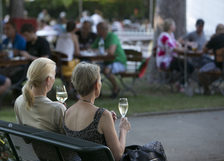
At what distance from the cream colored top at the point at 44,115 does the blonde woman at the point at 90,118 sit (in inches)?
8.6

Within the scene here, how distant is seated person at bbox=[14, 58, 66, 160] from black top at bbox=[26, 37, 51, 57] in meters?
5.41

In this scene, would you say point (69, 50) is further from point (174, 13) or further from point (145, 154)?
point (145, 154)

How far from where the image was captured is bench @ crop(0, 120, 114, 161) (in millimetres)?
2603

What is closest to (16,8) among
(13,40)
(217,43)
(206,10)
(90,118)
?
(206,10)

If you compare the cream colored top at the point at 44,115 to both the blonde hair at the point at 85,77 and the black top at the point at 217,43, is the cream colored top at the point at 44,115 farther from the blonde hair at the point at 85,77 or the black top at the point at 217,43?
the black top at the point at 217,43

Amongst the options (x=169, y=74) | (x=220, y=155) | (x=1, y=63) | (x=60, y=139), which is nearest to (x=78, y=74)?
(x=60, y=139)

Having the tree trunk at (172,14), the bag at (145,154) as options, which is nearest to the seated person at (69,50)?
the tree trunk at (172,14)

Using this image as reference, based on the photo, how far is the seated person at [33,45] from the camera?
9242 mm

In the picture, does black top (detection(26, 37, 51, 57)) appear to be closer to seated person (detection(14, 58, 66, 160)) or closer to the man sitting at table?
the man sitting at table

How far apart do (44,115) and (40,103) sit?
0.40 ft

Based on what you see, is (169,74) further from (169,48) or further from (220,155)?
(220,155)

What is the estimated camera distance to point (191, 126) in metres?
7.54

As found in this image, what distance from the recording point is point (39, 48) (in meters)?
9.33

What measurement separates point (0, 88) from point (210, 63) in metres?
4.80
